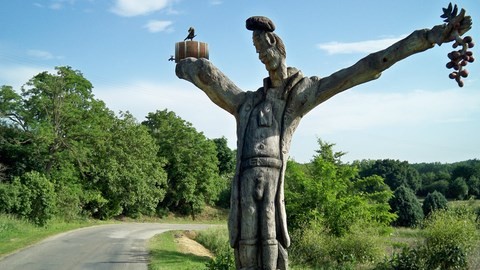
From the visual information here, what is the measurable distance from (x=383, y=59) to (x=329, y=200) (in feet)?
53.7

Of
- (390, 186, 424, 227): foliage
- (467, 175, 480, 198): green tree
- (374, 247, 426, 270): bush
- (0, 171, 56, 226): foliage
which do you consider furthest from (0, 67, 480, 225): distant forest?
(467, 175, 480, 198): green tree

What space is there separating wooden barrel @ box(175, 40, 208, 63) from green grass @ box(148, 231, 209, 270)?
10.8 meters

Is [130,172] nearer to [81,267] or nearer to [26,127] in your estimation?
[26,127]

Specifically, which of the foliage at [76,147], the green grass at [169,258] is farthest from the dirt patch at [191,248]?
the foliage at [76,147]

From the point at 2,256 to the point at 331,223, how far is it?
12.6 meters

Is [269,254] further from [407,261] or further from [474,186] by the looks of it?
[474,186]

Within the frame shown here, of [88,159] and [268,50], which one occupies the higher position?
[88,159]

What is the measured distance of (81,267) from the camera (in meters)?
15.4

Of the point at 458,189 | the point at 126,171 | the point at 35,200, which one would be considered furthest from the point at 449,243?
the point at 458,189

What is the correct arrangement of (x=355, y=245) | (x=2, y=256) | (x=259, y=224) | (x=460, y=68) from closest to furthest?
(x=460, y=68) < (x=259, y=224) < (x=2, y=256) < (x=355, y=245)

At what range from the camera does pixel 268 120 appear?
5.00 meters

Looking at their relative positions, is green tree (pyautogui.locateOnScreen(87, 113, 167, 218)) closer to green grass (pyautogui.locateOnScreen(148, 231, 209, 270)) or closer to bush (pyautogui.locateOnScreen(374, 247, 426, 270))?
green grass (pyautogui.locateOnScreen(148, 231, 209, 270))

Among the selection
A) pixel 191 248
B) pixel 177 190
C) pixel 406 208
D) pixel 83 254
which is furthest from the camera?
pixel 177 190

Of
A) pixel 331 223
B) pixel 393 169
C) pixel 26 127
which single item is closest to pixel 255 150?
pixel 331 223
